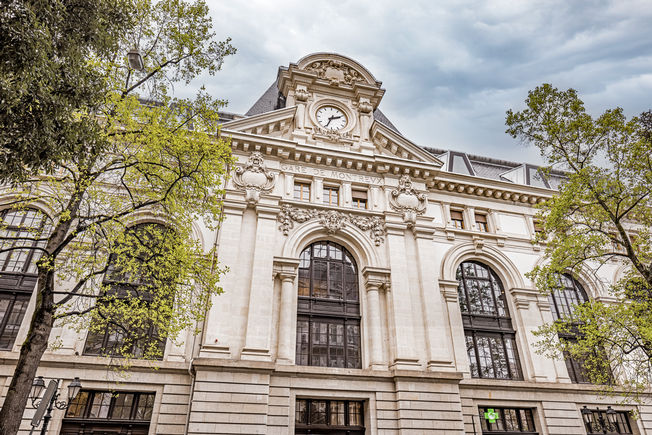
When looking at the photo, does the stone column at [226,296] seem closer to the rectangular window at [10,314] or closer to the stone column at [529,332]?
the rectangular window at [10,314]

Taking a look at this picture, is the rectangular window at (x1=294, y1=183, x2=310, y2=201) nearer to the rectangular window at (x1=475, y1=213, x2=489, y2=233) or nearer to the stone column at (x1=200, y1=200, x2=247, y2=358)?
the stone column at (x1=200, y1=200, x2=247, y2=358)

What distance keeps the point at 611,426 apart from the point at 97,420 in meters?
24.8

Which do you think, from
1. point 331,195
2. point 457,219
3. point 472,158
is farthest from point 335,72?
point 472,158

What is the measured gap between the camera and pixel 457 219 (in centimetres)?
2522

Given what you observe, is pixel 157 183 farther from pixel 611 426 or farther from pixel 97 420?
pixel 611 426

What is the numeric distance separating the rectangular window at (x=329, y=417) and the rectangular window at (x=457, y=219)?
12.4 m

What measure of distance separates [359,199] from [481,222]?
8.45 meters

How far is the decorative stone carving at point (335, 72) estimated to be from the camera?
25781mm

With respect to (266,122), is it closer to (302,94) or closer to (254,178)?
(302,94)

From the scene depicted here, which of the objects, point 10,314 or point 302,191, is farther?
point 302,191

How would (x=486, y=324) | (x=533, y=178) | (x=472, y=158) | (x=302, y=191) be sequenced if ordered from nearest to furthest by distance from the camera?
(x=486, y=324) → (x=302, y=191) → (x=533, y=178) → (x=472, y=158)

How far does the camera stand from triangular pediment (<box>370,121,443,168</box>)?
24.6 metres

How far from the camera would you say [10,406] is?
31.9 feet

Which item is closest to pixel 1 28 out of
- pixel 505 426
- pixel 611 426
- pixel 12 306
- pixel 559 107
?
pixel 12 306
